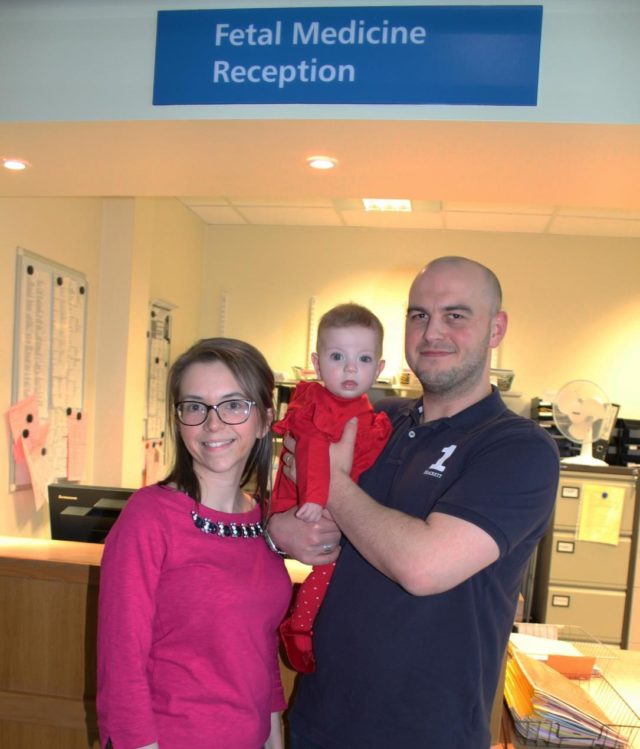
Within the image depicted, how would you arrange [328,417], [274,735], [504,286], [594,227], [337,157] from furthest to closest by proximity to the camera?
1. [504,286]
2. [594,227]
3. [337,157]
4. [328,417]
5. [274,735]

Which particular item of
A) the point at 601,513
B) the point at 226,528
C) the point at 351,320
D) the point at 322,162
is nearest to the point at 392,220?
the point at 601,513

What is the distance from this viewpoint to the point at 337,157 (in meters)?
2.27

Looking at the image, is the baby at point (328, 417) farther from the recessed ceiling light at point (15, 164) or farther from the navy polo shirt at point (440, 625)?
the recessed ceiling light at point (15, 164)

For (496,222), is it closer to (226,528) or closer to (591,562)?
(591,562)

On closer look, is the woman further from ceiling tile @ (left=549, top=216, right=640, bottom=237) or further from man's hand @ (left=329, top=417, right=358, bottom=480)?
ceiling tile @ (left=549, top=216, right=640, bottom=237)

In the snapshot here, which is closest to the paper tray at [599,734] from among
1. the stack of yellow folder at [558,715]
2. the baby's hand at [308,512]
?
the stack of yellow folder at [558,715]

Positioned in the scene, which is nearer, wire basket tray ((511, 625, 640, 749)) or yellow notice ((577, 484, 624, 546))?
wire basket tray ((511, 625, 640, 749))

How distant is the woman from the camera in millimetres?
1250

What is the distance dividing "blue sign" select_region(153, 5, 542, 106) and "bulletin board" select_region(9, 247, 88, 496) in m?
1.84

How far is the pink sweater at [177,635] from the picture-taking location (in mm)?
1238

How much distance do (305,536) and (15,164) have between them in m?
1.94

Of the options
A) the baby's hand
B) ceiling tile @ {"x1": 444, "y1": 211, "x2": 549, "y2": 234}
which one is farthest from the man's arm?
ceiling tile @ {"x1": 444, "y1": 211, "x2": 549, "y2": 234}

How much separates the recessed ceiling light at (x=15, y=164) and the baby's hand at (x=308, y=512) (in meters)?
1.84

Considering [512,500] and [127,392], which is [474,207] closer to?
[127,392]
